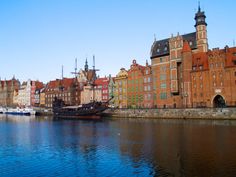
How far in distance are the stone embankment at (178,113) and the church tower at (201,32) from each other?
24.8 metres

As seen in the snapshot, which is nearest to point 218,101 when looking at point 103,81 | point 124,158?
point 124,158

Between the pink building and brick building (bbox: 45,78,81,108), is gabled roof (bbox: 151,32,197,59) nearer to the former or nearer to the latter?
the pink building

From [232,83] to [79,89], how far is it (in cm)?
8933

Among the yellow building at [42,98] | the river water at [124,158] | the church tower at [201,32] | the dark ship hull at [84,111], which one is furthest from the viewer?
the yellow building at [42,98]

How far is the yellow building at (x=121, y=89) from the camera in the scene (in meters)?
114

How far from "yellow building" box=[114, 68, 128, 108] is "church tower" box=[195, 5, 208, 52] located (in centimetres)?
3491

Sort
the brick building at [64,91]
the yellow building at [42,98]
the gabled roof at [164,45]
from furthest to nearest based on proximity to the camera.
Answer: the yellow building at [42,98] < the brick building at [64,91] < the gabled roof at [164,45]

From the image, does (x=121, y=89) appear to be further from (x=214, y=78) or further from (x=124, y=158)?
(x=124, y=158)

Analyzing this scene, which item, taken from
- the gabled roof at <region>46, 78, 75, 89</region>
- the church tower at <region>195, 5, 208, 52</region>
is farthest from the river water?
the gabled roof at <region>46, 78, 75, 89</region>

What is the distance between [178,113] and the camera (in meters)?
79.4

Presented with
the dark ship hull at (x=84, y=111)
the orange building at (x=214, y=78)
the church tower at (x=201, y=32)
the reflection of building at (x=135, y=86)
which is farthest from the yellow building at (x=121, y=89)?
the orange building at (x=214, y=78)

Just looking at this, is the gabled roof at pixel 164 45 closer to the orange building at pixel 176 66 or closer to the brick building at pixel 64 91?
the orange building at pixel 176 66

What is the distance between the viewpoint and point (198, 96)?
8388 cm

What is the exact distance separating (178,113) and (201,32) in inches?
1177
